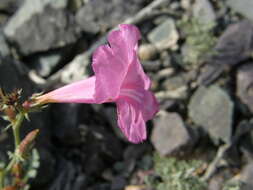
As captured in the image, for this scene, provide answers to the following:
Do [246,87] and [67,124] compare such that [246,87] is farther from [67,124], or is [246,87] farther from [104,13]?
[104,13]

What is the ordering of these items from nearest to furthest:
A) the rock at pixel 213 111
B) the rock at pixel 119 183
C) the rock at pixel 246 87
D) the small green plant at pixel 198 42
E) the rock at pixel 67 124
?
the rock at pixel 119 183, the rock at pixel 213 111, the rock at pixel 67 124, the rock at pixel 246 87, the small green plant at pixel 198 42

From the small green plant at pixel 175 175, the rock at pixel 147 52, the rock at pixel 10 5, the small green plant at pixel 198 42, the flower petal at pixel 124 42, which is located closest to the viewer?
the flower petal at pixel 124 42

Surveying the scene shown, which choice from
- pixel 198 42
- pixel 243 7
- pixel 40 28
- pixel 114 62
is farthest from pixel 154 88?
pixel 114 62

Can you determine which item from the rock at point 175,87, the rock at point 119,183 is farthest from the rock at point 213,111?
the rock at point 119,183

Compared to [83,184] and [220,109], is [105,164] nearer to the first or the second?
[83,184]

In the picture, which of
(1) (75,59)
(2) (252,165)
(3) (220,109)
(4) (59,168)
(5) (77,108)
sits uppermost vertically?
(1) (75,59)

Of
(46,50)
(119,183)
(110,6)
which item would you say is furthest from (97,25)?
(119,183)

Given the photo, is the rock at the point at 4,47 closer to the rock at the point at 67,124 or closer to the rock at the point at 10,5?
the rock at the point at 67,124
